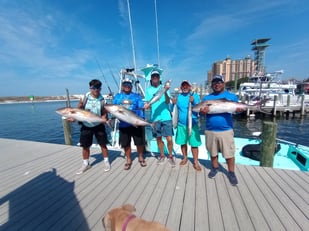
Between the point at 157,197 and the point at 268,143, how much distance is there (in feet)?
10.00

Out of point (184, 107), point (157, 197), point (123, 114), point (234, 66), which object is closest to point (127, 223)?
point (157, 197)

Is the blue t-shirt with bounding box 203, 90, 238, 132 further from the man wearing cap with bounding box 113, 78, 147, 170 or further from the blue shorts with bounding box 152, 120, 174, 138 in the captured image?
the man wearing cap with bounding box 113, 78, 147, 170

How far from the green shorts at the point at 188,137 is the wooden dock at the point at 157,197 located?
1.91ft

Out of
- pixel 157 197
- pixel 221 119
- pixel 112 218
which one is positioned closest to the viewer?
pixel 112 218

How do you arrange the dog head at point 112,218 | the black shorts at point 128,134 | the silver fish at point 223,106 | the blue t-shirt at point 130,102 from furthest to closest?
the black shorts at point 128,134 < the blue t-shirt at point 130,102 < the silver fish at point 223,106 < the dog head at point 112,218

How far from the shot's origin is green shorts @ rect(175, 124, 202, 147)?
3.34m

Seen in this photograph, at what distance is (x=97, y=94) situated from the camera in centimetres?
330

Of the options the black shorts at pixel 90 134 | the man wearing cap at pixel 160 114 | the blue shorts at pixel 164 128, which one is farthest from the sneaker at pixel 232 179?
the black shorts at pixel 90 134

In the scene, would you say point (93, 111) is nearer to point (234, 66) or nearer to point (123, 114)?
point (123, 114)

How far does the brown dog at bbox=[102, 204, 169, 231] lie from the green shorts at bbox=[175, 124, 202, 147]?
213 centimetres

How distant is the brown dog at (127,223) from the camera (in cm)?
125

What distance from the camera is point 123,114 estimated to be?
3.03 m

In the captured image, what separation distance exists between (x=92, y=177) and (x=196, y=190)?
212cm

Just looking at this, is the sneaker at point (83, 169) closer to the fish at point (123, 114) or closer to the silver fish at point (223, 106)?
the fish at point (123, 114)
